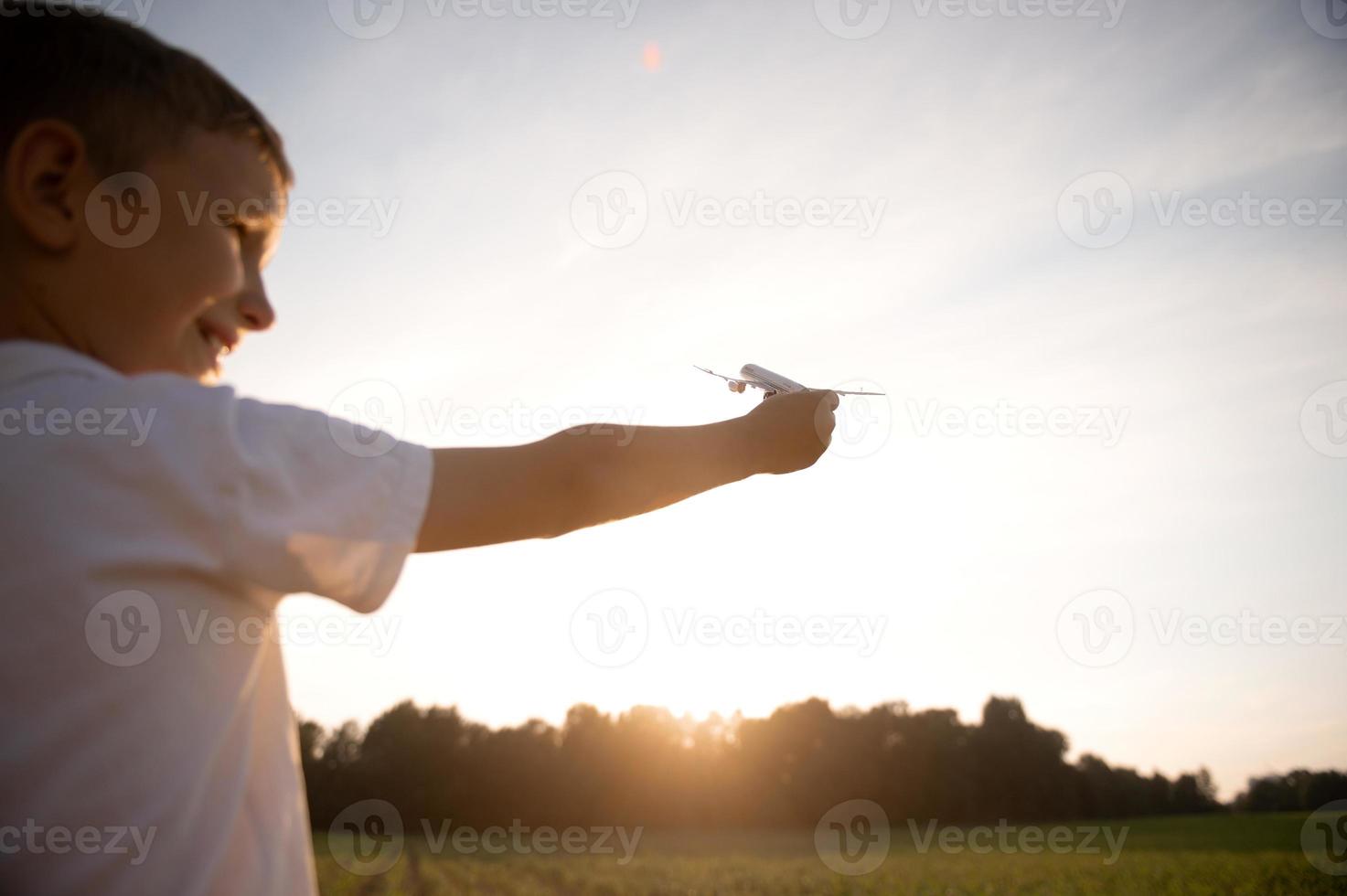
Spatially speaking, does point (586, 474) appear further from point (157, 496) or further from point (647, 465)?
point (157, 496)

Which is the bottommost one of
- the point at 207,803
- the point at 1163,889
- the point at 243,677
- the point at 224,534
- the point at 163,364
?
the point at 1163,889

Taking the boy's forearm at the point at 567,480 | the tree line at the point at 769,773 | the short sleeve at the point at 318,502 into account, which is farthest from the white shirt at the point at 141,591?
the tree line at the point at 769,773

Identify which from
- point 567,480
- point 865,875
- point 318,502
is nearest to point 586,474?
point 567,480

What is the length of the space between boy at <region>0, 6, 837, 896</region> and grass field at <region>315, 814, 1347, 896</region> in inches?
1214

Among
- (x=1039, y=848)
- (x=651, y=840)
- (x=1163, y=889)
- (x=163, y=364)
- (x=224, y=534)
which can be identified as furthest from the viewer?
(x=651, y=840)

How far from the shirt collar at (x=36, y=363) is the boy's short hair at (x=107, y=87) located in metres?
0.33

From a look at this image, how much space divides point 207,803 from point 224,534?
399 mm

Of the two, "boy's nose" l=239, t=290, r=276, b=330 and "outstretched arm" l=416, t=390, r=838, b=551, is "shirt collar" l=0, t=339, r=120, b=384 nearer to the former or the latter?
"boy's nose" l=239, t=290, r=276, b=330

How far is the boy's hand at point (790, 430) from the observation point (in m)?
1.83

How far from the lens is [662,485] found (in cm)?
161

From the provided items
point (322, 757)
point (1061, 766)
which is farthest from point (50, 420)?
point (1061, 766)

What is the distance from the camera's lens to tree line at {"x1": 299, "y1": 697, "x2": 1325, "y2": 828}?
7856 cm

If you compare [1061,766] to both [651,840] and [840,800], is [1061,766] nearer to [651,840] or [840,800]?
[840,800]

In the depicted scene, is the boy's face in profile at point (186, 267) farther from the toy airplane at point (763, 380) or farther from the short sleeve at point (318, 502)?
the toy airplane at point (763, 380)
